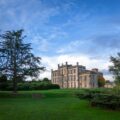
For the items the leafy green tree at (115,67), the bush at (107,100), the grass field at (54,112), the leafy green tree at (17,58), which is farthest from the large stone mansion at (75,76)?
the bush at (107,100)

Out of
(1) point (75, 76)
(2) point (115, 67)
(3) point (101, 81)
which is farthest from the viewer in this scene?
(1) point (75, 76)

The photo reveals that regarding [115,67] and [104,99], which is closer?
[104,99]

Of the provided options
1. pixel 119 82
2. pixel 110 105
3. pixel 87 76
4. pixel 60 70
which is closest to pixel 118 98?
pixel 110 105

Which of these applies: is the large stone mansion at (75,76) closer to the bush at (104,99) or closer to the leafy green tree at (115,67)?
the leafy green tree at (115,67)

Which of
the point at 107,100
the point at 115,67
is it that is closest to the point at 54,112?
the point at 107,100

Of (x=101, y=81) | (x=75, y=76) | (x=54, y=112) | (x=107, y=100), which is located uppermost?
(x=75, y=76)

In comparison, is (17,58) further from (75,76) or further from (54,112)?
(75,76)

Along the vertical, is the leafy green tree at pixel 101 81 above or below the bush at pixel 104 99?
above

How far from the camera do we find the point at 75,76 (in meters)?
153

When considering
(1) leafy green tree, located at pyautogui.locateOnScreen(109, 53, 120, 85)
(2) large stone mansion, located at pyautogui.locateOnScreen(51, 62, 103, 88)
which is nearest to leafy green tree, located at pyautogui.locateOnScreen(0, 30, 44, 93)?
(1) leafy green tree, located at pyautogui.locateOnScreen(109, 53, 120, 85)

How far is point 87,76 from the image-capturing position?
473 feet

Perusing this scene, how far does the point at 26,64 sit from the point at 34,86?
28555 millimetres

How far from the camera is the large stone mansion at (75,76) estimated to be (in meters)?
144

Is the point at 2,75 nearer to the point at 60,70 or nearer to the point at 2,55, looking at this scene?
the point at 2,55
